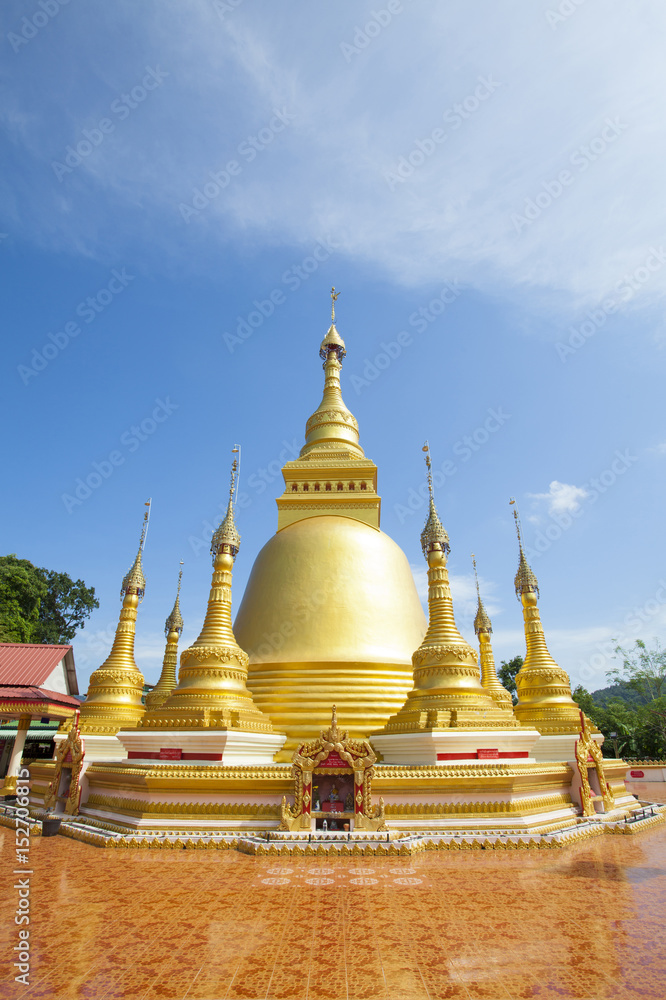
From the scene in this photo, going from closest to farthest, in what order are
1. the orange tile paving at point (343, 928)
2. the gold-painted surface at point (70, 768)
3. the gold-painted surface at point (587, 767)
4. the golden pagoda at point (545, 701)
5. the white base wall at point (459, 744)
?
the orange tile paving at point (343, 928) → the white base wall at point (459, 744) → the gold-painted surface at point (587, 767) → the gold-painted surface at point (70, 768) → the golden pagoda at point (545, 701)

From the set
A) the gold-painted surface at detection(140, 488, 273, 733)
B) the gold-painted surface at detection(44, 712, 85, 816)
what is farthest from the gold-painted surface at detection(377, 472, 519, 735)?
the gold-painted surface at detection(44, 712, 85, 816)

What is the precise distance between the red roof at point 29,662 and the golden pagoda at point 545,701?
1830 centimetres

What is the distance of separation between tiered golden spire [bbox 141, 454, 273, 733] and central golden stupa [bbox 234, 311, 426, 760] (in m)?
1.60

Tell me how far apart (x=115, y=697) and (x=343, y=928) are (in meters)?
14.3

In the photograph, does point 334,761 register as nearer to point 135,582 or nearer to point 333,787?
point 333,787

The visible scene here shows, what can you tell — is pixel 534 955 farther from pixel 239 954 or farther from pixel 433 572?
pixel 433 572

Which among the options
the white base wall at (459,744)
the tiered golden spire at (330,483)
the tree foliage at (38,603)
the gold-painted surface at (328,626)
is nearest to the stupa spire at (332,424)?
the tiered golden spire at (330,483)

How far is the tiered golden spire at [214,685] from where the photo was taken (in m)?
13.4

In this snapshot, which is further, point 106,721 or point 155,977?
point 106,721

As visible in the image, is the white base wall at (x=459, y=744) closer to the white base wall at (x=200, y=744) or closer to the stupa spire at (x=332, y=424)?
the white base wall at (x=200, y=744)

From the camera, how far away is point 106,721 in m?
18.0

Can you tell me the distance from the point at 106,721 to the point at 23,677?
647 centimetres

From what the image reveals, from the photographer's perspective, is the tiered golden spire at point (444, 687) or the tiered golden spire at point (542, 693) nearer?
the tiered golden spire at point (444, 687)

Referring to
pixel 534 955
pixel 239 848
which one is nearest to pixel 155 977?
pixel 534 955
